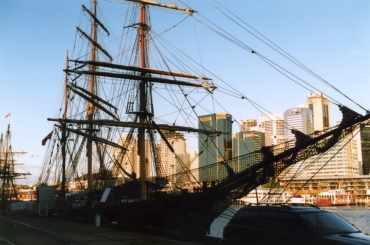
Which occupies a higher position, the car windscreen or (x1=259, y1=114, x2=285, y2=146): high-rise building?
(x1=259, y1=114, x2=285, y2=146): high-rise building

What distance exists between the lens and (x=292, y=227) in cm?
994

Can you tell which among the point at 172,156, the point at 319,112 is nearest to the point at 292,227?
the point at 172,156

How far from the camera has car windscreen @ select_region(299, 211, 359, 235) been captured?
9711 millimetres

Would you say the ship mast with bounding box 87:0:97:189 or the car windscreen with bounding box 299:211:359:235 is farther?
the ship mast with bounding box 87:0:97:189

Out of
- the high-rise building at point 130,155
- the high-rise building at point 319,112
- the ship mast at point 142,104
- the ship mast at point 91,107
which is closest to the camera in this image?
the ship mast at point 142,104

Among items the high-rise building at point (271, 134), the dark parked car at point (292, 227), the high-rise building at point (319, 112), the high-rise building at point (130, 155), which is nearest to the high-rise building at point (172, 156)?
the high-rise building at point (130, 155)

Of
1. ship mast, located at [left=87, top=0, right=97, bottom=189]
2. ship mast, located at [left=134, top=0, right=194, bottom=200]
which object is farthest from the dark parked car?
ship mast, located at [left=87, top=0, right=97, bottom=189]

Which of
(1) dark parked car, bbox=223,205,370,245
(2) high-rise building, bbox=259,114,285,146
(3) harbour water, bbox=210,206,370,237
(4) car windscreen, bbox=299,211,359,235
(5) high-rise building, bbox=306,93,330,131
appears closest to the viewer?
(1) dark parked car, bbox=223,205,370,245

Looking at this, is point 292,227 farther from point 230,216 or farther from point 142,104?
point 142,104

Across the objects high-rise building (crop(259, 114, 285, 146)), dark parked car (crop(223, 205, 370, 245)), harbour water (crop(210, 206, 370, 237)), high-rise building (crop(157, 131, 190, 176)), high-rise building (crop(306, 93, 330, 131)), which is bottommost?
harbour water (crop(210, 206, 370, 237))

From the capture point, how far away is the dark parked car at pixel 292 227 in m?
9.38

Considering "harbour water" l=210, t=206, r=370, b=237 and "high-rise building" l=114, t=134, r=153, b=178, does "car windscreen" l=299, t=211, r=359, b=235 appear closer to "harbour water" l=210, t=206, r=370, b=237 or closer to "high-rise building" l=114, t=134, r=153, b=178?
"harbour water" l=210, t=206, r=370, b=237

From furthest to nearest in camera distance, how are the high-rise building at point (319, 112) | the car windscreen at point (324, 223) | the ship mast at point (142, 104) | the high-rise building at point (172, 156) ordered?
1. the high-rise building at point (319, 112)
2. the high-rise building at point (172, 156)
3. the ship mast at point (142, 104)
4. the car windscreen at point (324, 223)

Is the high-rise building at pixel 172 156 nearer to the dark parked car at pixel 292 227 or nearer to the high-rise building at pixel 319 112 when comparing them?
the dark parked car at pixel 292 227
